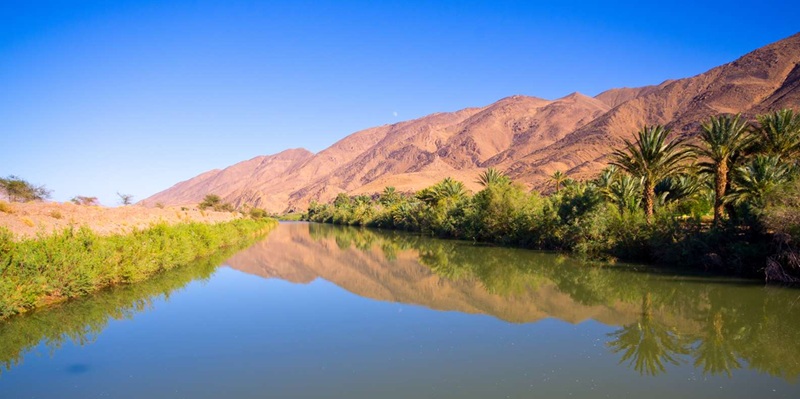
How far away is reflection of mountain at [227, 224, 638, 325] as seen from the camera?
1567cm

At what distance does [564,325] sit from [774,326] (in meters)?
5.62

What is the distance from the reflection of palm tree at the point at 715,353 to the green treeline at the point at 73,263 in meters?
17.6

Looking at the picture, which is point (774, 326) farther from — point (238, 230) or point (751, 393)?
point (238, 230)

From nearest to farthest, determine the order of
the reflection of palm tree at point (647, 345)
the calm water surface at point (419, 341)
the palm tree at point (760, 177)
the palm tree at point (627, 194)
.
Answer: the calm water surface at point (419, 341) < the reflection of palm tree at point (647, 345) < the palm tree at point (760, 177) < the palm tree at point (627, 194)

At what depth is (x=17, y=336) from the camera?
1207cm

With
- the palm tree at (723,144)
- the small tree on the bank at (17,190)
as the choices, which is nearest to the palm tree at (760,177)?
the palm tree at (723,144)

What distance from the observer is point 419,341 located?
40.1 ft

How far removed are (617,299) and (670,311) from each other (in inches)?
86.3

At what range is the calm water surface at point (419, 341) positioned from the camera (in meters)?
9.01

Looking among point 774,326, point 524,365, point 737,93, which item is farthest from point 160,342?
point 737,93

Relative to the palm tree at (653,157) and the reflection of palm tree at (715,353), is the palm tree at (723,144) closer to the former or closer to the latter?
the palm tree at (653,157)

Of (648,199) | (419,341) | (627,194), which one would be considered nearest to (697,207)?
(627,194)

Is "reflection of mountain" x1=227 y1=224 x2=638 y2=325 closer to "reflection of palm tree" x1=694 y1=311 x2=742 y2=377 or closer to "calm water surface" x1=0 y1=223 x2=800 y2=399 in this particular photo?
"calm water surface" x1=0 y1=223 x2=800 y2=399

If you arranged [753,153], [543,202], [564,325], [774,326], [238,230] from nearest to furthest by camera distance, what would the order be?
[774,326] < [564,325] < [753,153] < [543,202] < [238,230]
